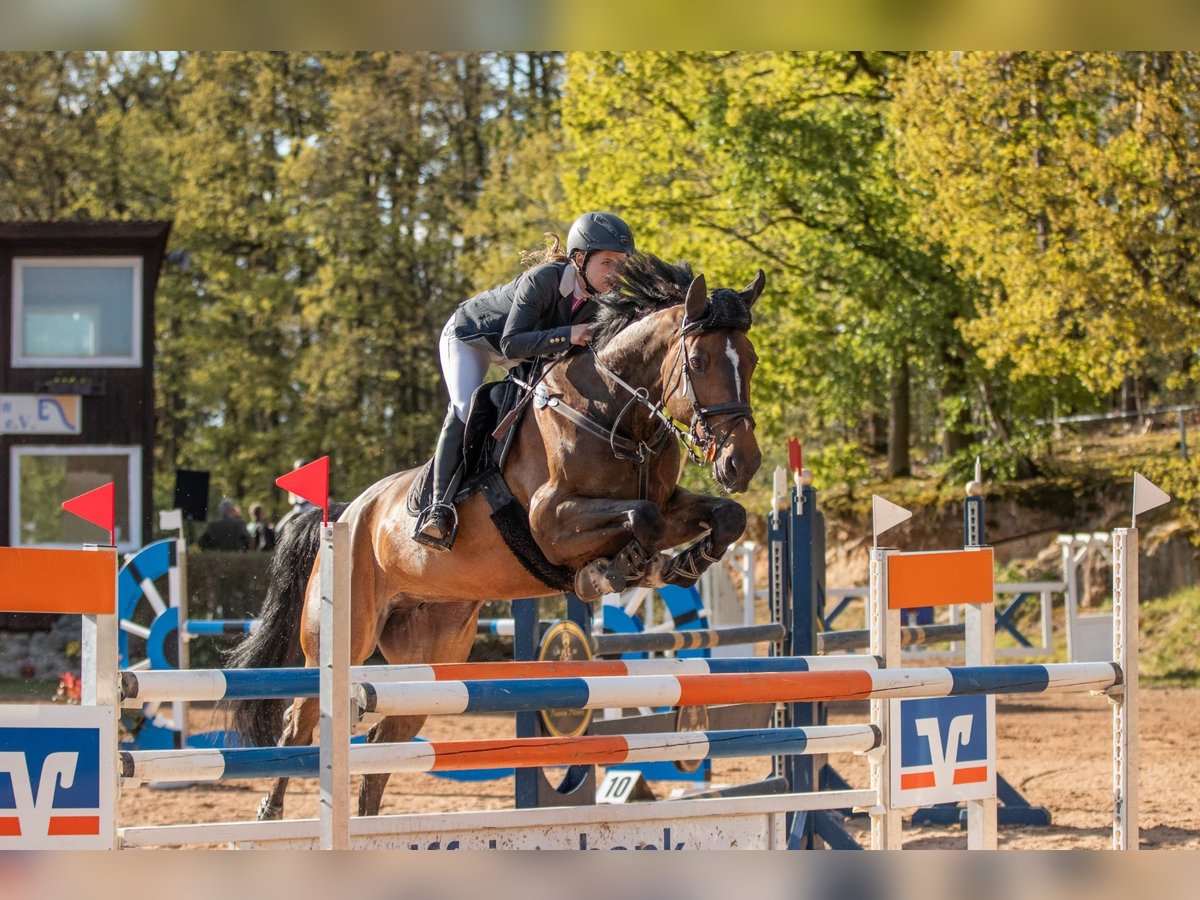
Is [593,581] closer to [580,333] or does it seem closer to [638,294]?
[580,333]

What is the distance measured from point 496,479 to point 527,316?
50 centimetres

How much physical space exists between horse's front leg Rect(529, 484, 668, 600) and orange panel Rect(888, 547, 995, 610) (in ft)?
2.17

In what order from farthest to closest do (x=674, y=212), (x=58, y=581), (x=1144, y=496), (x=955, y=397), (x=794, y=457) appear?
(x=955, y=397) < (x=674, y=212) < (x=794, y=457) < (x=1144, y=496) < (x=58, y=581)

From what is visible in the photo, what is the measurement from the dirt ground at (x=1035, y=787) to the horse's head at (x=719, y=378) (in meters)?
2.49

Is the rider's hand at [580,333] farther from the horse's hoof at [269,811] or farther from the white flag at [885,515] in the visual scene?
the horse's hoof at [269,811]

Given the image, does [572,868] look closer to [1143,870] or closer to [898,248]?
[1143,870]

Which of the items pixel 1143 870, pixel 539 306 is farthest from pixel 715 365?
pixel 1143 870

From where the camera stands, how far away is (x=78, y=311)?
1307 centimetres

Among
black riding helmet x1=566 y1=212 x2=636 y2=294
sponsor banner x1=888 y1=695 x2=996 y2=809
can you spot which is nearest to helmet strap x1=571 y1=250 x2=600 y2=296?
black riding helmet x1=566 y1=212 x2=636 y2=294

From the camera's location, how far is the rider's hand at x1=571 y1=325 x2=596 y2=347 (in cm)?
425

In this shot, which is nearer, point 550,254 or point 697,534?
point 697,534

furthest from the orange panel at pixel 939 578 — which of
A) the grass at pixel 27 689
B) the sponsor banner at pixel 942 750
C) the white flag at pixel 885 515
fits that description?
the grass at pixel 27 689

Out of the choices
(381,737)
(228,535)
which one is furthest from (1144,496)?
(228,535)

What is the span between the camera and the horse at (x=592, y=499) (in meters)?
3.90
